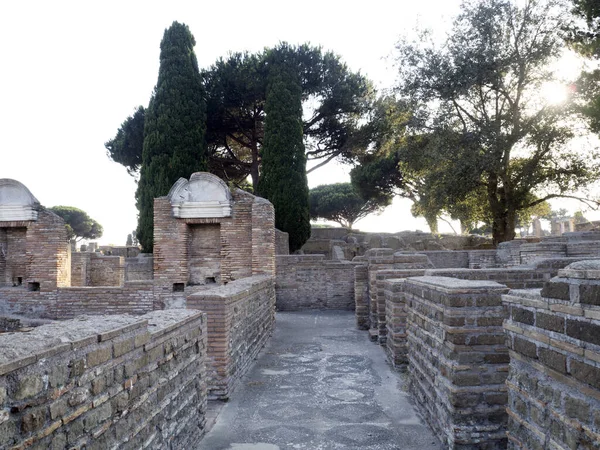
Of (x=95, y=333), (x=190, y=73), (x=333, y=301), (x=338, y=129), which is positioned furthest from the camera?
(x=338, y=129)

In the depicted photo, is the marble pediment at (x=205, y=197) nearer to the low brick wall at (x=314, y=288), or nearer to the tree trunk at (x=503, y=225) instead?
the low brick wall at (x=314, y=288)

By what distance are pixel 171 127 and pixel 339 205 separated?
2252 centimetres

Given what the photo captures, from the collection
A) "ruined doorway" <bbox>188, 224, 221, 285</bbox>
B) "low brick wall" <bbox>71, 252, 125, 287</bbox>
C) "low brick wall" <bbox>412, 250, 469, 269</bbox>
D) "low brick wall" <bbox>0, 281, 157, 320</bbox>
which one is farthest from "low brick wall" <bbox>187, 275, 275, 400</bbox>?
"low brick wall" <bbox>412, 250, 469, 269</bbox>

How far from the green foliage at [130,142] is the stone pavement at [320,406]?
763 inches

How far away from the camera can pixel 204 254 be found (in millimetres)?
10000

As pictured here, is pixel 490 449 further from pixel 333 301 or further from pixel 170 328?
pixel 333 301

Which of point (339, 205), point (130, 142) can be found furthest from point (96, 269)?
point (339, 205)

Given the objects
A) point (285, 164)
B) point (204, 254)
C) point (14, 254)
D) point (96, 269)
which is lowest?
point (96, 269)

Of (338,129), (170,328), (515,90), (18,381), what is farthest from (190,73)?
(18,381)

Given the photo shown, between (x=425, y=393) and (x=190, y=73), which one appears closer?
(x=425, y=393)

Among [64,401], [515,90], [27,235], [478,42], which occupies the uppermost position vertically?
[478,42]

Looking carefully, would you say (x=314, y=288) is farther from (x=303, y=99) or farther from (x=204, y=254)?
(x=303, y=99)

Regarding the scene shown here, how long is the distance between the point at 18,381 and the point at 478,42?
701 inches

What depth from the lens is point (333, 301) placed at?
12.5m
